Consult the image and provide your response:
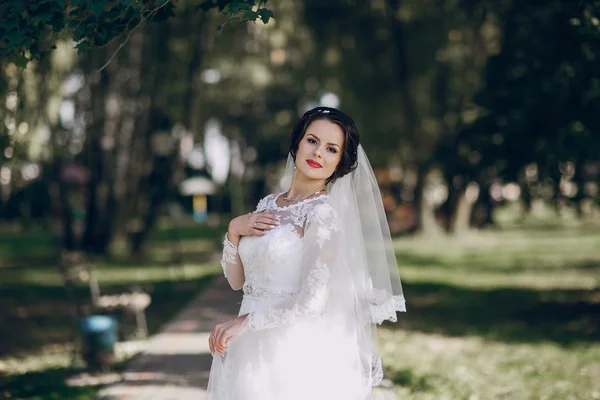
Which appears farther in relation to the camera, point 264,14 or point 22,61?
point 22,61

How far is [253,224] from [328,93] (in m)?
28.3

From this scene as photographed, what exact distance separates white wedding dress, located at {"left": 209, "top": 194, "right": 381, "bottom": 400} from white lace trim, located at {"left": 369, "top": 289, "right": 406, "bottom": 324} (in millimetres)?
313

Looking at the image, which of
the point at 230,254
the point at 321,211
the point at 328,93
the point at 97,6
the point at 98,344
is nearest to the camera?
the point at 321,211

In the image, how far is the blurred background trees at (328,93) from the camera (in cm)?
1052

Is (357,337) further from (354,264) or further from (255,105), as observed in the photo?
(255,105)

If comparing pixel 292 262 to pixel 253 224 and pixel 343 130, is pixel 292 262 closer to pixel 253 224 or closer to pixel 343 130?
pixel 253 224

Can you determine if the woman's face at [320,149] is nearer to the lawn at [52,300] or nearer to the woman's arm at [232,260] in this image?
the woman's arm at [232,260]

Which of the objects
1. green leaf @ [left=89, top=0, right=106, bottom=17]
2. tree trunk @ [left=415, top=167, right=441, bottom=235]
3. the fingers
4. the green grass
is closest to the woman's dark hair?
the fingers

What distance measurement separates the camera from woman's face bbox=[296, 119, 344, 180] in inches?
163

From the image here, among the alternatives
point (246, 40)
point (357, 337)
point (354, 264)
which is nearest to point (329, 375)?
point (357, 337)

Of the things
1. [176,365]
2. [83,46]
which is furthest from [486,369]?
[83,46]

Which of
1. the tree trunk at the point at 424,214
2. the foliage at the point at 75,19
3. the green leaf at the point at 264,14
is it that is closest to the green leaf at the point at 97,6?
the foliage at the point at 75,19

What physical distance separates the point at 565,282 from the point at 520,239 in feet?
45.7

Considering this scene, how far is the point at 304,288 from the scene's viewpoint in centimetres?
393
